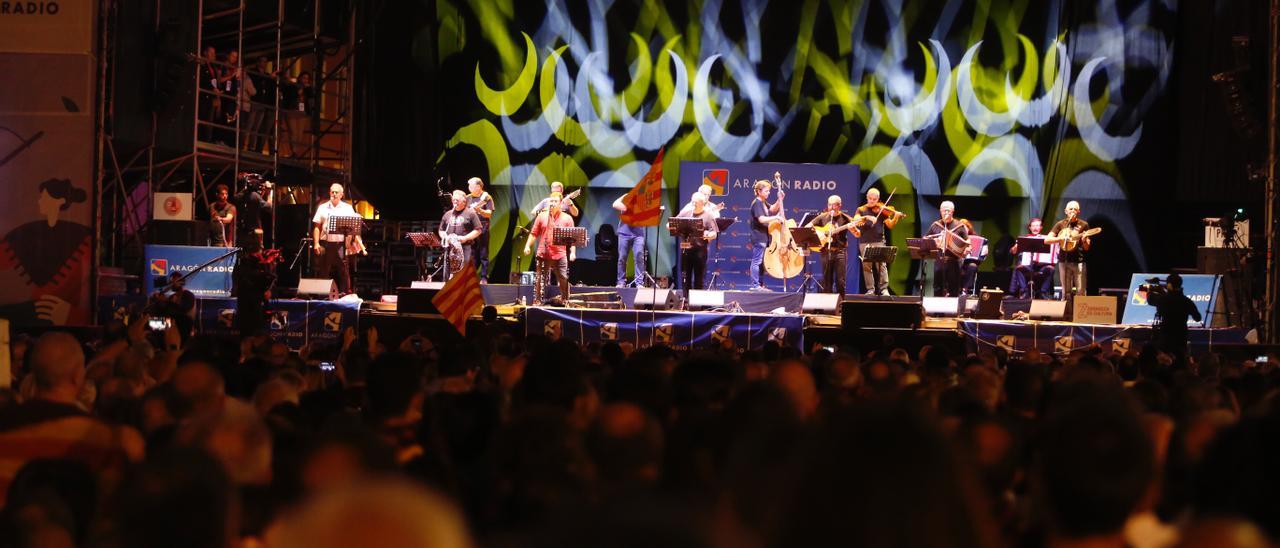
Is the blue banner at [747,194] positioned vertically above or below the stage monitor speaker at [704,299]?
above

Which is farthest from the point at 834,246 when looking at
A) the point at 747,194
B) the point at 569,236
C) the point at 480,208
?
the point at 480,208

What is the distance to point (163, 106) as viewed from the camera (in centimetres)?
2100

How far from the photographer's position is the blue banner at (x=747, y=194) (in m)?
24.5

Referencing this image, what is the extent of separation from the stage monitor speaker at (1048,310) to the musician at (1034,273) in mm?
1570

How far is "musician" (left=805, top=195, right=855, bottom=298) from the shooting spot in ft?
68.6

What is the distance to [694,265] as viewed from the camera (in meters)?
20.7

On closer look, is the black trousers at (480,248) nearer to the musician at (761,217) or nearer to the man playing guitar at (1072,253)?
the musician at (761,217)

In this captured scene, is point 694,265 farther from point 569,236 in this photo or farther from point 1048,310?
point 1048,310

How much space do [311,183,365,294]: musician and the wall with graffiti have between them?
4.92m

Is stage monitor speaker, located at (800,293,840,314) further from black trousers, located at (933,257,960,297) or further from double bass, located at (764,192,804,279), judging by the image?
black trousers, located at (933,257,960,297)

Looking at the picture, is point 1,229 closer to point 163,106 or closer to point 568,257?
point 163,106

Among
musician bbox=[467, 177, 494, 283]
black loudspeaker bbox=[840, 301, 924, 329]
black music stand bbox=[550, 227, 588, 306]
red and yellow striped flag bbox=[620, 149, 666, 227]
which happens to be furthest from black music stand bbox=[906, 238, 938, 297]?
musician bbox=[467, 177, 494, 283]

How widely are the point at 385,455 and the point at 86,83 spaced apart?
18.7 metres

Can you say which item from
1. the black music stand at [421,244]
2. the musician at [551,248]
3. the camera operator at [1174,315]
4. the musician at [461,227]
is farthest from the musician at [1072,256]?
A: the black music stand at [421,244]
